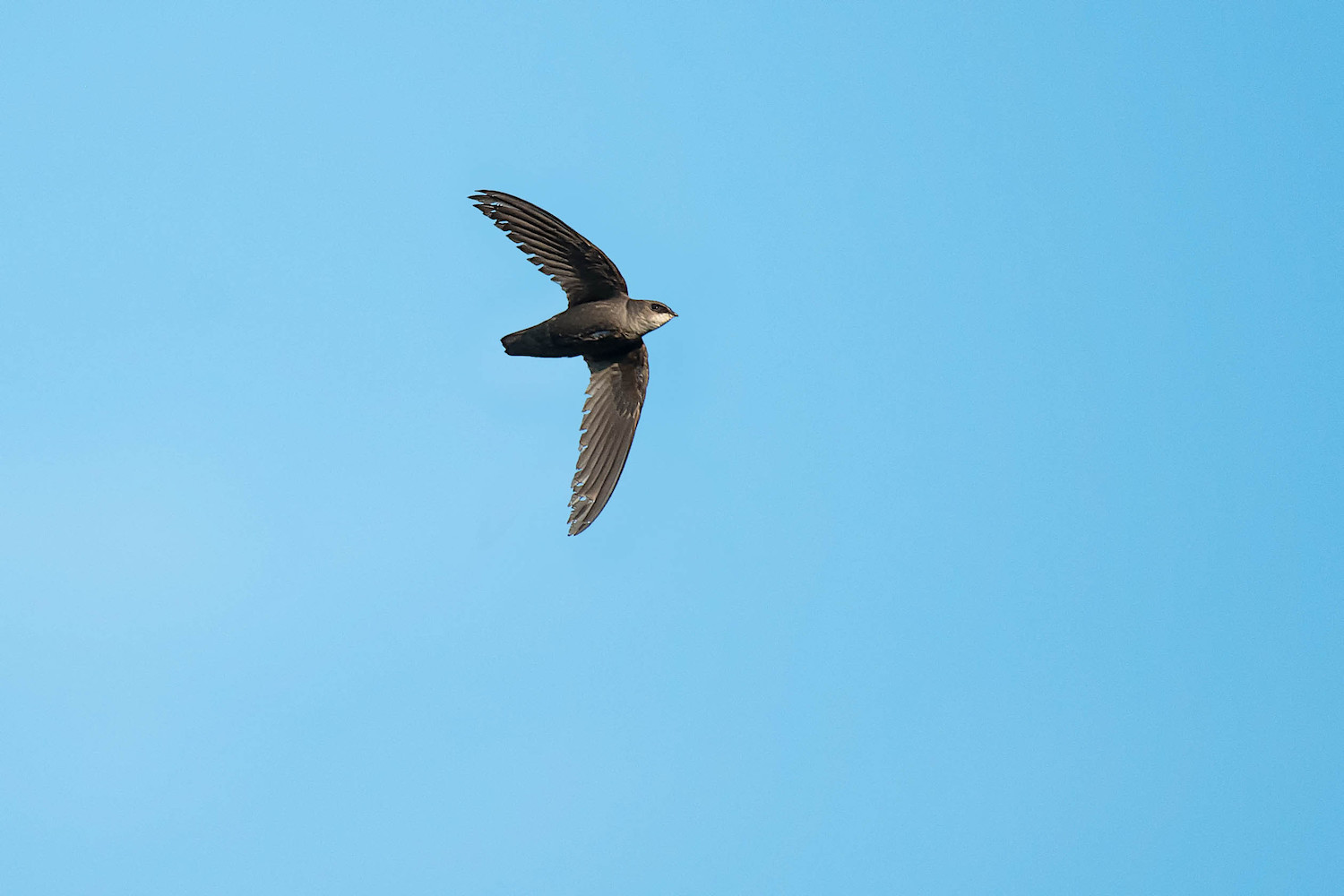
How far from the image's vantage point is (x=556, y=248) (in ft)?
67.9

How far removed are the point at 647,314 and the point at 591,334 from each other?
827mm

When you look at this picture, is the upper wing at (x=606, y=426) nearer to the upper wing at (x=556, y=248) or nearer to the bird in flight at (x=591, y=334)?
the bird in flight at (x=591, y=334)

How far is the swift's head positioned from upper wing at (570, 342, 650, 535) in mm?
629

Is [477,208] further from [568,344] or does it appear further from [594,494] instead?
[594,494]

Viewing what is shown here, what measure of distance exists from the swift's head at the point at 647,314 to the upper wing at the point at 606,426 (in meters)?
0.63

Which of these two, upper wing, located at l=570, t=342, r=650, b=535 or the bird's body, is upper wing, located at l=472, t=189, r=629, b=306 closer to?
the bird's body

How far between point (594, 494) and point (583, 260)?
10.7ft

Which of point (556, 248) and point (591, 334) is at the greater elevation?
point (556, 248)

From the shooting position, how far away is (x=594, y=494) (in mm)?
21344

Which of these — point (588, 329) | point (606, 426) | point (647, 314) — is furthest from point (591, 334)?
point (606, 426)

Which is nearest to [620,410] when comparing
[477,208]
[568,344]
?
[568,344]

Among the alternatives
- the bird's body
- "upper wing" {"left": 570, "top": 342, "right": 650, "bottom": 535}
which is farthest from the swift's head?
"upper wing" {"left": 570, "top": 342, "right": 650, "bottom": 535}

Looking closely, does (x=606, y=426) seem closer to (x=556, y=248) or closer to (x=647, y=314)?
(x=647, y=314)

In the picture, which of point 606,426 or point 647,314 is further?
point 606,426
